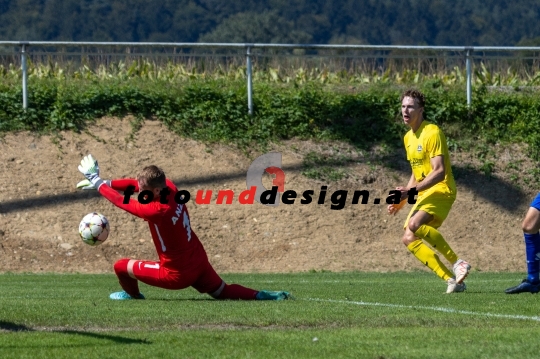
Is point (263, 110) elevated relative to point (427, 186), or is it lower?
lower

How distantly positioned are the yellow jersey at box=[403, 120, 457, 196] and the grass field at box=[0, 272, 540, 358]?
127 cm

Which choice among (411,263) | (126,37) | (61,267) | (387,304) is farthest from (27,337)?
(126,37)

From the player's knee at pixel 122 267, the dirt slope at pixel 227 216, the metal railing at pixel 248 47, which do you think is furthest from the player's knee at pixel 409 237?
the metal railing at pixel 248 47

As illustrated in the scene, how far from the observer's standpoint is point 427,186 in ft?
38.4

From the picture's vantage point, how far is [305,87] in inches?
984

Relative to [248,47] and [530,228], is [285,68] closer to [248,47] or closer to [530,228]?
[248,47]

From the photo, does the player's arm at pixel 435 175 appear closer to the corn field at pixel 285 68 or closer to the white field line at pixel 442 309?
the white field line at pixel 442 309

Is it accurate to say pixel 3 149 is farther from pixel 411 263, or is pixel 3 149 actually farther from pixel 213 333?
pixel 213 333

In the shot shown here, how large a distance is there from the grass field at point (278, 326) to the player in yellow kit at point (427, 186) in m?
0.49

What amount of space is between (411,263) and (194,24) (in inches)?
2193

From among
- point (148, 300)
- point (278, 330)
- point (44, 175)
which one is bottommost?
point (44, 175)

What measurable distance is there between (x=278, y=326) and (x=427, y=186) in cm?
391

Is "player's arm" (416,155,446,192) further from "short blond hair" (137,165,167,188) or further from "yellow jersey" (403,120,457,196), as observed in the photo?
"short blond hair" (137,165,167,188)

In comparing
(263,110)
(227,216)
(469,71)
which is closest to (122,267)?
(227,216)
